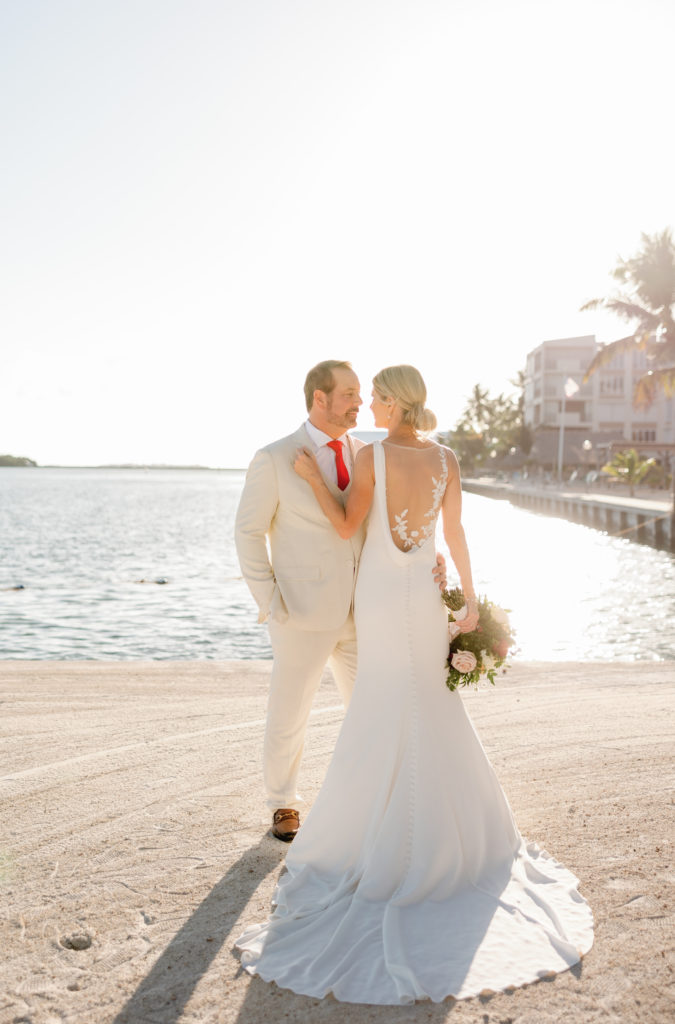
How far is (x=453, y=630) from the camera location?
387 centimetres

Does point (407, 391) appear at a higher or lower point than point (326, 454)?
higher

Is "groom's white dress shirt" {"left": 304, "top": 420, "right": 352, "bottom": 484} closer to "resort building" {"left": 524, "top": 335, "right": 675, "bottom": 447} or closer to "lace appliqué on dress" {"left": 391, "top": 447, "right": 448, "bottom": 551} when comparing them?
"lace appliqué on dress" {"left": 391, "top": 447, "right": 448, "bottom": 551}

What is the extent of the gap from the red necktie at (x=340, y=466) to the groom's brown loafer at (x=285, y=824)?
1.71 m

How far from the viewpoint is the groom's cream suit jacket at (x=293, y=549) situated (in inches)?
162

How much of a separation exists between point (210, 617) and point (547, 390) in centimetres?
7949

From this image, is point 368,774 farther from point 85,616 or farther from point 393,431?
point 85,616

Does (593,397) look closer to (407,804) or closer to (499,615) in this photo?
(499,615)

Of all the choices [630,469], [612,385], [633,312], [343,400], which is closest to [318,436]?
[343,400]

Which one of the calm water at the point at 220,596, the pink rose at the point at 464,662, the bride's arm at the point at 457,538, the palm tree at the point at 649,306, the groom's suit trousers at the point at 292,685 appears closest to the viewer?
the pink rose at the point at 464,662

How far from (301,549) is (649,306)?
33.6 metres

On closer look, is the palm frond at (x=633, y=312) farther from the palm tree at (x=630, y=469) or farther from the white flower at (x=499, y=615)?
the white flower at (x=499, y=615)

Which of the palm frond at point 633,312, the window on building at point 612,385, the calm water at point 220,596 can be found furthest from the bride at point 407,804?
the window on building at point 612,385

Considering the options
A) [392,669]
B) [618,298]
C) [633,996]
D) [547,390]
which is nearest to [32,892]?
[392,669]

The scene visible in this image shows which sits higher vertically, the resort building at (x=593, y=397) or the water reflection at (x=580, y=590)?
the resort building at (x=593, y=397)
